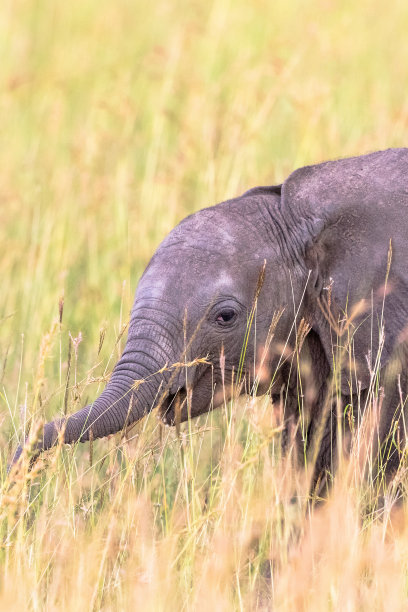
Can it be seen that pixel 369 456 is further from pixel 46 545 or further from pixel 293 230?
pixel 46 545

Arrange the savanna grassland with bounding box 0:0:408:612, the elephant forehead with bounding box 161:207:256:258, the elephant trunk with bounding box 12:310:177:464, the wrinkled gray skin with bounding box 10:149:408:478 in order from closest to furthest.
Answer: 1. the savanna grassland with bounding box 0:0:408:612
2. the elephant trunk with bounding box 12:310:177:464
3. the wrinkled gray skin with bounding box 10:149:408:478
4. the elephant forehead with bounding box 161:207:256:258

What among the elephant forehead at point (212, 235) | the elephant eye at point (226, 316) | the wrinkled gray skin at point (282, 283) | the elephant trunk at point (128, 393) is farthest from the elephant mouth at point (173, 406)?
the elephant forehead at point (212, 235)

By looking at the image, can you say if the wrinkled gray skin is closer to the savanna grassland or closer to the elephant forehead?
the elephant forehead

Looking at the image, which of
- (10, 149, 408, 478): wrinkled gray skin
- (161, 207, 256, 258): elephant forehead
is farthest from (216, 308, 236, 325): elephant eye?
(161, 207, 256, 258): elephant forehead

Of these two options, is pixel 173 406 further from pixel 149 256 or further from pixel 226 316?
pixel 149 256

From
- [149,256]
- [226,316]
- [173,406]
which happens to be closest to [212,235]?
[226,316]

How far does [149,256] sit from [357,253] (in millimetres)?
2966

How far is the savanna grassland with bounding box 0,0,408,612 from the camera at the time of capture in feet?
11.3

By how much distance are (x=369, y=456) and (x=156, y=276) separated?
3.34 ft

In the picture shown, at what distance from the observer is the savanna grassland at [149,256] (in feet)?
11.3

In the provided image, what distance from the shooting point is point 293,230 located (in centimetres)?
427

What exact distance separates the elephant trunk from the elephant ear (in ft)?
2.16

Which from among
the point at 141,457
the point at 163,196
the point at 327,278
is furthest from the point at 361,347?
the point at 163,196

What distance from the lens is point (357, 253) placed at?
164 inches
